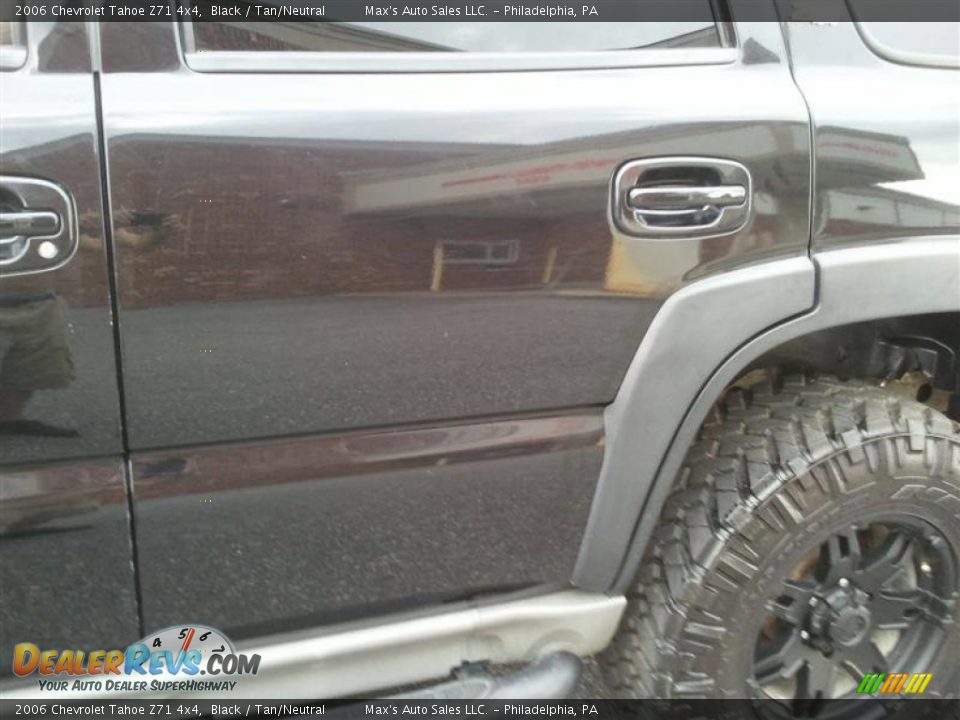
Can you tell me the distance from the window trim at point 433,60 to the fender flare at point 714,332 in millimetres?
435

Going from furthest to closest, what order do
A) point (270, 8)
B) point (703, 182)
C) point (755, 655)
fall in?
point (755, 655) → point (703, 182) → point (270, 8)

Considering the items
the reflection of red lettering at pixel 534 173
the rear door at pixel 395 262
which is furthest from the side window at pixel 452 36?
the reflection of red lettering at pixel 534 173

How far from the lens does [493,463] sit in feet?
5.39

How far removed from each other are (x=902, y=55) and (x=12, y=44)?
1.68 m

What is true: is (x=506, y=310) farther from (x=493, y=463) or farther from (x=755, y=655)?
(x=755, y=655)

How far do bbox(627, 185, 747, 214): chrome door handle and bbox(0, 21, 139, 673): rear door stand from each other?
93cm

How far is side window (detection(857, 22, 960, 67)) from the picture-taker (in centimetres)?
173

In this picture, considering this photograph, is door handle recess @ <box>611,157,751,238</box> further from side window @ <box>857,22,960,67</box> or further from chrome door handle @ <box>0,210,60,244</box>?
chrome door handle @ <box>0,210,60,244</box>

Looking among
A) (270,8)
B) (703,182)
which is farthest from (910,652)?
(270,8)

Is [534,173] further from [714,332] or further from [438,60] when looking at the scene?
[714,332]

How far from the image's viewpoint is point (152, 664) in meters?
1.56

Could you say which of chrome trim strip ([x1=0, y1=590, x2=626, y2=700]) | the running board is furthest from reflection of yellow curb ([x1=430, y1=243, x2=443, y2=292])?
the running board

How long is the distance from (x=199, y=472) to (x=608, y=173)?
2.98 feet

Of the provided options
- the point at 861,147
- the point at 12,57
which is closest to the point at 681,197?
the point at 861,147
